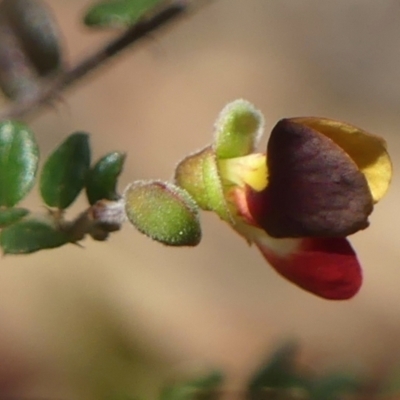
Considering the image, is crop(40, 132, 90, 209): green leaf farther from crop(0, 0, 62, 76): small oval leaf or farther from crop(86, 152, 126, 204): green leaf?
crop(0, 0, 62, 76): small oval leaf

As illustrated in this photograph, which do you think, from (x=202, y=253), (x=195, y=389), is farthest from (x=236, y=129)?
(x=202, y=253)

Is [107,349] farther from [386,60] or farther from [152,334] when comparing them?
[386,60]

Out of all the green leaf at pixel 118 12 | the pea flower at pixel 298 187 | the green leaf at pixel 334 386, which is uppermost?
the green leaf at pixel 118 12

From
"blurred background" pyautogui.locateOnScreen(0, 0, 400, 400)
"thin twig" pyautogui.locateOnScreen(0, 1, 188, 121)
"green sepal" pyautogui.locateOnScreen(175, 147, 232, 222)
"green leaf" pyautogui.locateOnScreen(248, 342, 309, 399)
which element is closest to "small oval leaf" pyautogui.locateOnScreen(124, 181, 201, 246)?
"green sepal" pyautogui.locateOnScreen(175, 147, 232, 222)

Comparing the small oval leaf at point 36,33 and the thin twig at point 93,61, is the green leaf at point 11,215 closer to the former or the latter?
the thin twig at point 93,61

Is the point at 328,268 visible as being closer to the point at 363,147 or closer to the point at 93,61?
the point at 363,147

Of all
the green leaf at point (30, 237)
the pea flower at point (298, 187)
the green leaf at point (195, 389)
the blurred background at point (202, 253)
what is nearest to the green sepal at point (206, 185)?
the pea flower at point (298, 187)
